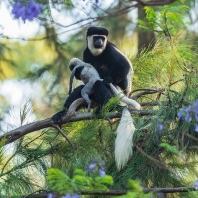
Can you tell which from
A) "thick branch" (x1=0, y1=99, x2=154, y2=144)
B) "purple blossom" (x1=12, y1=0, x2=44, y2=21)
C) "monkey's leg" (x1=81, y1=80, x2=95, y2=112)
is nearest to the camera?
"purple blossom" (x1=12, y1=0, x2=44, y2=21)

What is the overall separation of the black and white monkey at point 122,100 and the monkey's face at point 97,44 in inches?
8.2

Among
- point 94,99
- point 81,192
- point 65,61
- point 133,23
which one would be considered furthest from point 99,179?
point 133,23

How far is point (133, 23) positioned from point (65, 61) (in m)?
0.94

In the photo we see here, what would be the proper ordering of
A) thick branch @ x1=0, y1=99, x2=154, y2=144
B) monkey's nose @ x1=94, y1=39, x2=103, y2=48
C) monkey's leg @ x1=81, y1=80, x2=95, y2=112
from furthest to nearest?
monkey's nose @ x1=94, y1=39, x2=103, y2=48 < monkey's leg @ x1=81, y1=80, x2=95, y2=112 < thick branch @ x1=0, y1=99, x2=154, y2=144

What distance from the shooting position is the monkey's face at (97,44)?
3836 millimetres

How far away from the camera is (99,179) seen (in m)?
1.74

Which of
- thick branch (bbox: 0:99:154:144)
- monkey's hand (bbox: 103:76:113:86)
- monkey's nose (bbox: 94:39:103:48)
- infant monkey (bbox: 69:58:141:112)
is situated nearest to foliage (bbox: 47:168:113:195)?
thick branch (bbox: 0:99:154:144)

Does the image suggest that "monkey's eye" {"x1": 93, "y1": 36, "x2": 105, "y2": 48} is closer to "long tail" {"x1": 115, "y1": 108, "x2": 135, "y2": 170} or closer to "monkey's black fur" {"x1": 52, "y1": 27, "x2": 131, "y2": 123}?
"monkey's black fur" {"x1": 52, "y1": 27, "x2": 131, "y2": 123}

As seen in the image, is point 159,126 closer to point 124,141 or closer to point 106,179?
point 124,141

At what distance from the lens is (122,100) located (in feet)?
10.2

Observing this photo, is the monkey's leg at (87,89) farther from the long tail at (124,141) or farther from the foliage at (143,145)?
the long tail at (124,141)

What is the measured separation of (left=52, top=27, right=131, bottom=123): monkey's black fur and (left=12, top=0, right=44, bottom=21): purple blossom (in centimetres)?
117

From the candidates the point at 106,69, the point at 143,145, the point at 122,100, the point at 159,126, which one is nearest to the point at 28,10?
the point at 159,126

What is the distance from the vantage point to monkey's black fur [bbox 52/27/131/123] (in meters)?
3.40
